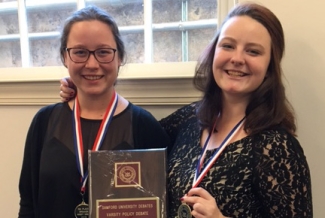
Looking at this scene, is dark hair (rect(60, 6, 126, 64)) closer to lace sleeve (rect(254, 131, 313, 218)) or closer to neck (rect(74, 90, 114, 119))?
neck (rect(74, 90, 114, 119))

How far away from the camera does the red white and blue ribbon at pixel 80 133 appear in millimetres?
1327

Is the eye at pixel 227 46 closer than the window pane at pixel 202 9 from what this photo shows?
Yes

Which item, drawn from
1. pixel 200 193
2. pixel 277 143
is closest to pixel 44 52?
pixel 200 193

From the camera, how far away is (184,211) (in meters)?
1.23

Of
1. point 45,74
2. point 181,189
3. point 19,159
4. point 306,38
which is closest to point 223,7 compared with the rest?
point 306,38

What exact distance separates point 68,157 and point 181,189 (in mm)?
416

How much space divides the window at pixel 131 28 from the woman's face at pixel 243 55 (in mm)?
587

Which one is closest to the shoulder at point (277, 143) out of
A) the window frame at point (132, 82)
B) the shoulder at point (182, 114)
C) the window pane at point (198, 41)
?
the shoulder at point (182, 114)

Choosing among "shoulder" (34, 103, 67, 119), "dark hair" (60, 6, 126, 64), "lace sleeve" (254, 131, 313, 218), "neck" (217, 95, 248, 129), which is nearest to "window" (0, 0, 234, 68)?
"dark hair" (60, 6, 126, 64)

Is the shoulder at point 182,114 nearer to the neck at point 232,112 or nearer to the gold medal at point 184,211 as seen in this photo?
the neck at point 232,112

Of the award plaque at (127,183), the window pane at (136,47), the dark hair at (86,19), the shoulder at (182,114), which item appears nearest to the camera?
the award plaque at (127,183)

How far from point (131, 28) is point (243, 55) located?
0.85 meters

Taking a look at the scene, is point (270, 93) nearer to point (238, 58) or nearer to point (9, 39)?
point (238, 58)

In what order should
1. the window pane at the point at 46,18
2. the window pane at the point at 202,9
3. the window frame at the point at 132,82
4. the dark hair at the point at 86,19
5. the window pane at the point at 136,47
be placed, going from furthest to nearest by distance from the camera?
the window pane at the point at 46,18 < the window pane at the point at 136,47 < the window pane at the point at 202,9 < the window frame at the point at 132,82 < the dark hair at the point at 86,19
